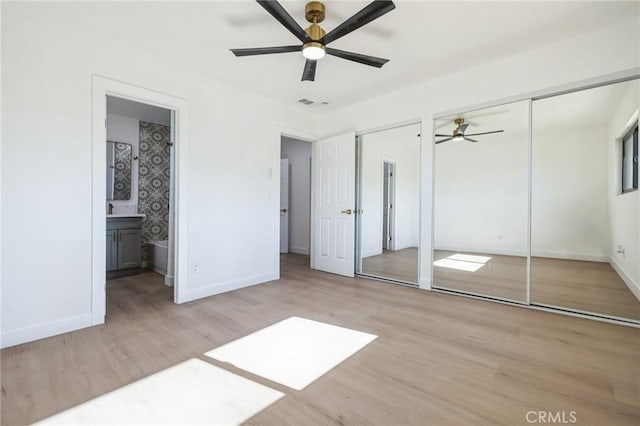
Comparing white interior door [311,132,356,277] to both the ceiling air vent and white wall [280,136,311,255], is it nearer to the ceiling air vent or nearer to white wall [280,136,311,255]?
the ceiling air vent

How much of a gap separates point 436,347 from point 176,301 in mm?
2713

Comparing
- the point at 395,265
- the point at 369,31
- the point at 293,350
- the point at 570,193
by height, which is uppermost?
the point at 369,31

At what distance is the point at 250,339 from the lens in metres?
2.33

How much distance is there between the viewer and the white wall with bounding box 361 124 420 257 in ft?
17.2

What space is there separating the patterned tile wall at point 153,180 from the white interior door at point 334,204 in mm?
2773

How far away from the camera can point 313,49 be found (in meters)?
2.34

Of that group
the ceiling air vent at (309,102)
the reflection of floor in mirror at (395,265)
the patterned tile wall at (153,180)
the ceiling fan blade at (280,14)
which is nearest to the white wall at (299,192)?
the reflection of floor in mirror at (395,265)

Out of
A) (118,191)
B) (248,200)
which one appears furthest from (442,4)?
(118,191)

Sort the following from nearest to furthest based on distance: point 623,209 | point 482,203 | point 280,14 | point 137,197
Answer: point 280,14 → point 623,209 → point 482,203 → point 137,197

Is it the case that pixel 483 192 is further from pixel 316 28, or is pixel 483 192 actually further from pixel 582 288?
pixel 316 28

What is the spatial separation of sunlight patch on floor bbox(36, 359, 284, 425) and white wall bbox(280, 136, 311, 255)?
16.3 ft

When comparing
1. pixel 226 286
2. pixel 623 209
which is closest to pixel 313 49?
pixel 226 286

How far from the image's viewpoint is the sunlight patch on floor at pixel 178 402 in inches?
56.2

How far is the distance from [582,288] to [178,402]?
14.3ft
